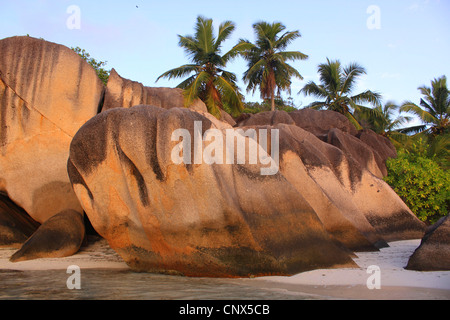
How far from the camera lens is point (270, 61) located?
70.2ft

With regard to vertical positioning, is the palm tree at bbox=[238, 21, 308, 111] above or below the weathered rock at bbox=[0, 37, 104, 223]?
above

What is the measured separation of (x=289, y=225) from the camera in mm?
5680

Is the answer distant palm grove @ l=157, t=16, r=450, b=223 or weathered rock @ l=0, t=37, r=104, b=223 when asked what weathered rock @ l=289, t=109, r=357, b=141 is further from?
weathered rock @ l=0, t=37, r=104, b=223

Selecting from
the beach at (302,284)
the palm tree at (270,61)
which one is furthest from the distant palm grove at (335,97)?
the beach at (302,284)

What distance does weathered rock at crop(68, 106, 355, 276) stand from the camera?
17.9ft

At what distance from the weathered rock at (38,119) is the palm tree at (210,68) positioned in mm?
6563

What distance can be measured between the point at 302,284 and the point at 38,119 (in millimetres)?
7270

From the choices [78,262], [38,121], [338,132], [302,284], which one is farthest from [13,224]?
[338,132]

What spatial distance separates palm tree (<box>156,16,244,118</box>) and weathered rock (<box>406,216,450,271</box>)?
1099 centimetres

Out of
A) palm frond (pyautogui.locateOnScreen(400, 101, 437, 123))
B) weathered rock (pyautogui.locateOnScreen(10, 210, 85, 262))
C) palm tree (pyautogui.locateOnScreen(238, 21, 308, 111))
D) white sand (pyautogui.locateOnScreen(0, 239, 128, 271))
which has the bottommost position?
white sand (pyautogui.locateOnScreen(0, 239, 128, 271))

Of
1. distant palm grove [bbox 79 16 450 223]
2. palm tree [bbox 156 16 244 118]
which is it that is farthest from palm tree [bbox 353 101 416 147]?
palm tree [bbox 156 16 244 118]

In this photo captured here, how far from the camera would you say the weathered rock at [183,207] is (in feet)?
17.9

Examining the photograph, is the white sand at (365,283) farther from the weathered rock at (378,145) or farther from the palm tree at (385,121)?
the palm tree at (385,121)
